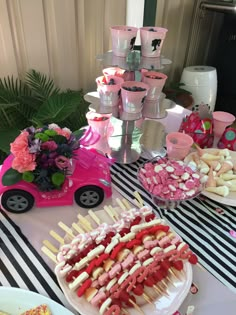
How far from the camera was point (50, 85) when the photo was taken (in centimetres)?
167

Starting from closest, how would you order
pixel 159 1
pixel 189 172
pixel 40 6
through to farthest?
pixel 189 172 → pixel 40 6 → pixel 159 1

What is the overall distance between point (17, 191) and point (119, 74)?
49 centimetres

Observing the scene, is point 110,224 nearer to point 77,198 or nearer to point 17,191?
point 77,198

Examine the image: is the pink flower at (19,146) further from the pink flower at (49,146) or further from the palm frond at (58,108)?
the palm frond at (58,108)

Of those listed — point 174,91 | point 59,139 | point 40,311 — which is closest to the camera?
point 40,311

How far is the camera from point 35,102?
1.60 m

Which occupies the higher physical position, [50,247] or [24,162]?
[24,162]

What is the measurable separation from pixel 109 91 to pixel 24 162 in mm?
348

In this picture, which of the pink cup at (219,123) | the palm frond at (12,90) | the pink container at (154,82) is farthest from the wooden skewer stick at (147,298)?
the palm frond at (12,90)

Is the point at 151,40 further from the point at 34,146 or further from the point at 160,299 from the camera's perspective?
the point at 160,299

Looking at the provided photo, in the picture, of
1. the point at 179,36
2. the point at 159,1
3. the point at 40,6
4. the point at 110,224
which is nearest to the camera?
the point at 110,224

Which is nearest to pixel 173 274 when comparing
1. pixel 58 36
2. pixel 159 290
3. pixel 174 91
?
pixel 159 290

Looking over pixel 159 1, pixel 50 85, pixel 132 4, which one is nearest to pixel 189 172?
pixel 50 85

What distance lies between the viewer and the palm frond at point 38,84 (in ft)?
5.18
